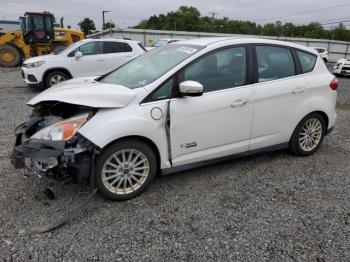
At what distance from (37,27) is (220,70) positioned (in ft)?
47.5

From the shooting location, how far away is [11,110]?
736 cm

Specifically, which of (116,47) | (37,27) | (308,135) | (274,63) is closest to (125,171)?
(274,63)

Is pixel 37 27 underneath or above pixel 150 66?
above

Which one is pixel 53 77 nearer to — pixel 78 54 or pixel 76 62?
pixel 76 62

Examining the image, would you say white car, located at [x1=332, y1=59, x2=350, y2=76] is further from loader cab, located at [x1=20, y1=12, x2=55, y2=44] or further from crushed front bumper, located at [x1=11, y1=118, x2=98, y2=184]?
crushed front bumper, located at [x1=11, y1=118, x2=98, y2=184]

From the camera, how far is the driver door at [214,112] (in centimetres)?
355

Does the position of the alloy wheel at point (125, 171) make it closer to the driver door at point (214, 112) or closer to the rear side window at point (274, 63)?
the driver door at point (214, 112)

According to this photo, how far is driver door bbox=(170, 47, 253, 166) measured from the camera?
11.6ft

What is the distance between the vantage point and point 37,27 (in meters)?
15.7

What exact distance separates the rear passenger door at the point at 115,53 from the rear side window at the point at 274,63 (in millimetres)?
6889

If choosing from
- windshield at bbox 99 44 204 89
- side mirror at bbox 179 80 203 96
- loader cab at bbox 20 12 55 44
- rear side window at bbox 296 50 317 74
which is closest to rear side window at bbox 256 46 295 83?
rear side window at bbox 296 50 317 74

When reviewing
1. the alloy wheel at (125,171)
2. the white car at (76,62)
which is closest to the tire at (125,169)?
the alloy wheel at (125,171)

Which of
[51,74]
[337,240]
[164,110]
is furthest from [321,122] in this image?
[51,74]

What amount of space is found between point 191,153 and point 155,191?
1.95ft
